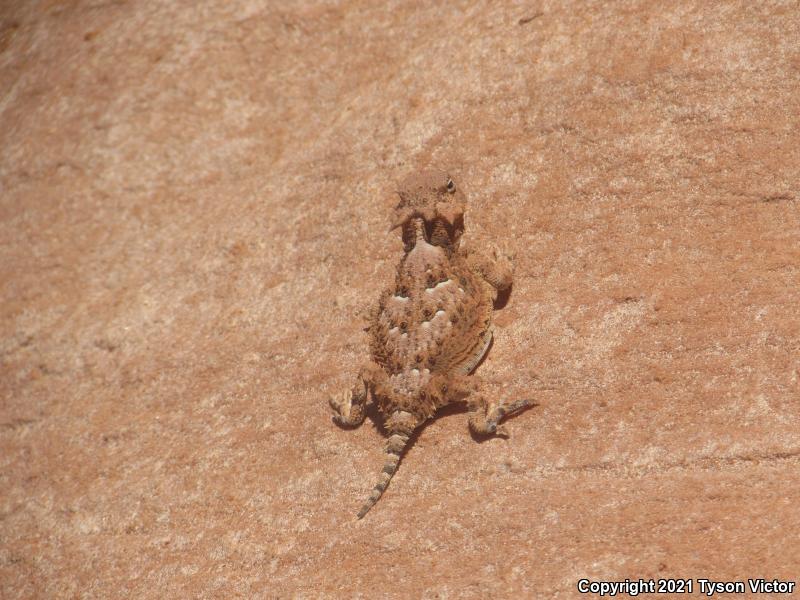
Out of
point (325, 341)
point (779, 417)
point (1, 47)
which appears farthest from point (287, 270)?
point (1, 47)

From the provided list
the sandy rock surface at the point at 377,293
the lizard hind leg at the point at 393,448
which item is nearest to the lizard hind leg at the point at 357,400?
the sandy rock surface at the point at 377,293

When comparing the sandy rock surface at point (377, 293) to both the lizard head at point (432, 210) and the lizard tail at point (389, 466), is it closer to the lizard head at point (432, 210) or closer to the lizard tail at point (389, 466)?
the lizard tail at point (389, 466)

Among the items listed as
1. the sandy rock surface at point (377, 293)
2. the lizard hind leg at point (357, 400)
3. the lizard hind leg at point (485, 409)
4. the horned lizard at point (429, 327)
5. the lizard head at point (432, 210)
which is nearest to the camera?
the sandy rock surface at point (377, 293)

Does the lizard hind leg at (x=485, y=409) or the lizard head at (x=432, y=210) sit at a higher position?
the lizard head at (x=432, y=210)

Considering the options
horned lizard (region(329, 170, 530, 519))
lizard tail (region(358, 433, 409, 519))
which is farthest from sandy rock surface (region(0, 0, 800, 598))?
horned lizard (region(329, 170, 530, 519))

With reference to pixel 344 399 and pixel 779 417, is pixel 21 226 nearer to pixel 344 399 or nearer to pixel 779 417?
pixel 344 399

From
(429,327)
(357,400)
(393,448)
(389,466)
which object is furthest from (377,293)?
(389,466)
